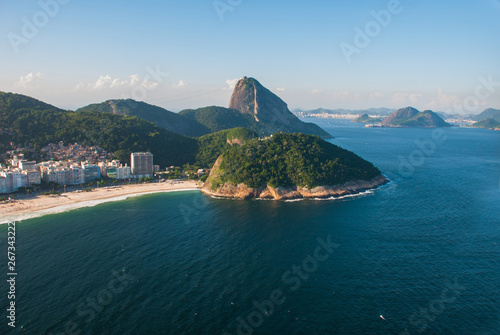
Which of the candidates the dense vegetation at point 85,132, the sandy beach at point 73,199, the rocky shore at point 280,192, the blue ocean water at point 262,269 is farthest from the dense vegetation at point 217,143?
the blue ocean water at point 262,269

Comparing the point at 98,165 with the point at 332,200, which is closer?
the point at 332,200

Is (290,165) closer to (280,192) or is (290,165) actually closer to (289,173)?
(289,173)

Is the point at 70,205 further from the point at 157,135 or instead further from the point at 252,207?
the point at 157,135

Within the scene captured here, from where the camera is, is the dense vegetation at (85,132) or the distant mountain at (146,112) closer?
the dense vegetation at (85,132)

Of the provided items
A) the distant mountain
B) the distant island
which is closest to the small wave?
the distant island

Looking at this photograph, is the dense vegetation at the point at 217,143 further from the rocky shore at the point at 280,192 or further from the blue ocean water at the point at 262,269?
the blue ocean water at the point at 262,269

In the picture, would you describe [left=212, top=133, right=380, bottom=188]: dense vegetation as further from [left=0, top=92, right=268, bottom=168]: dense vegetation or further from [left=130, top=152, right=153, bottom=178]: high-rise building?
[left=0, top=92, right=268, bottom=168]: dense vegetation

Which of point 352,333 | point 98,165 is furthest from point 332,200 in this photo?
point 98,165
